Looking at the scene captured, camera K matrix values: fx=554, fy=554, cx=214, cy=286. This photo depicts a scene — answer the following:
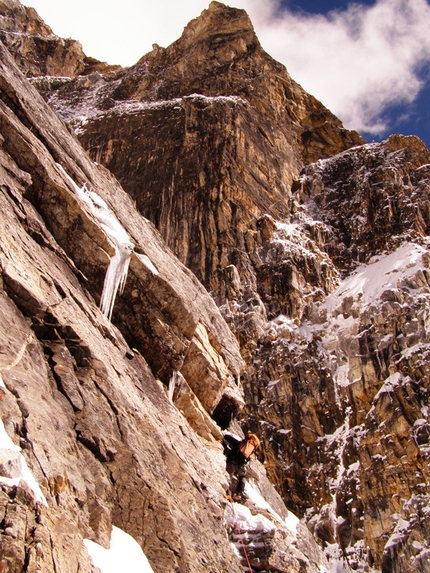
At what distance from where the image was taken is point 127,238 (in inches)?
536

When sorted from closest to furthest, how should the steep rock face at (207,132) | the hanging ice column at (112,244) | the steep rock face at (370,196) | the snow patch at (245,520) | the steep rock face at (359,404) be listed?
the hanging ice column at (112,244) < the snow patch at (245,520) < the steep rock face at (359,404) < the steep rock face at (207,132) < the steep rock face at (370,196)

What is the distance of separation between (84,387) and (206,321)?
788 cm

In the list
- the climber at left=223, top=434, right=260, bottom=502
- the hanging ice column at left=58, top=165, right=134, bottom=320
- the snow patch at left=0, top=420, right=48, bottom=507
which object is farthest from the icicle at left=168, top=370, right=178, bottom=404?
the snow patch at left=0, top=420, right=48, bottom=507

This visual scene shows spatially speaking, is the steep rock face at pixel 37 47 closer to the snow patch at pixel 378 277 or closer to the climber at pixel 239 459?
the snow patch at pixel 378 277

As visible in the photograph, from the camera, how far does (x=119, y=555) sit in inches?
302

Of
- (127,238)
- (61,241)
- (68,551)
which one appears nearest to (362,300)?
(127,238)

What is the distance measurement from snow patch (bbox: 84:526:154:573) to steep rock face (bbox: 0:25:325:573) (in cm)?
20

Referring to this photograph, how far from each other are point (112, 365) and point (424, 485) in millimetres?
20150

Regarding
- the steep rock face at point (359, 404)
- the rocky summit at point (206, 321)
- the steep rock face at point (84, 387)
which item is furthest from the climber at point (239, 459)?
the steep rock face at point (359, 404)

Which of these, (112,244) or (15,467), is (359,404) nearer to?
(112,244)

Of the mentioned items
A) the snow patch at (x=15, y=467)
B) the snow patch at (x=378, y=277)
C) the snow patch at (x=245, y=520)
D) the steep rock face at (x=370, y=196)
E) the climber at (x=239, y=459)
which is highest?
the steep rock face at (x=370, y=196)

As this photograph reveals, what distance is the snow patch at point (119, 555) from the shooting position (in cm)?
707

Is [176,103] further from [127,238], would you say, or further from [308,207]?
[127,238]

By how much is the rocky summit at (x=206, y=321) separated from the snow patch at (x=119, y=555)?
0.05 meters
